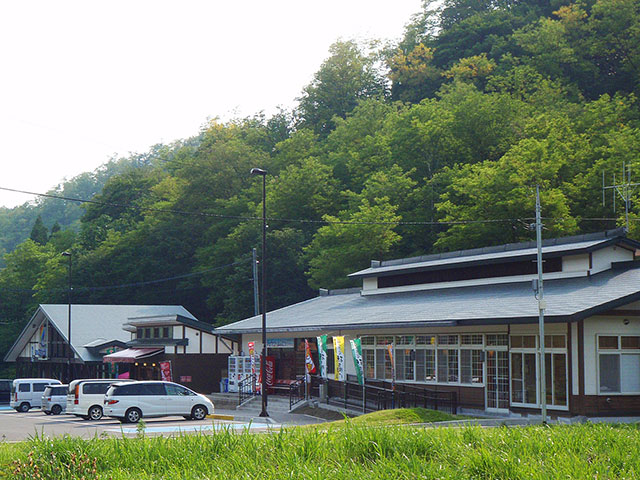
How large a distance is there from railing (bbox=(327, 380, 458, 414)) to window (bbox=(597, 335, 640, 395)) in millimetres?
6307

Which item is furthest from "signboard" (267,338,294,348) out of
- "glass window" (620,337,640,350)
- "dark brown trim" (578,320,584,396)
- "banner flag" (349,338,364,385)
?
"glass window" (620,337,640,350)

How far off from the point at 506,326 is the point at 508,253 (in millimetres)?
5943

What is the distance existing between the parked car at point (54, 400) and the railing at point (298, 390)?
37.8ft

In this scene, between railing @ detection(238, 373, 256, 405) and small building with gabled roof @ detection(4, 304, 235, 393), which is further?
small building with gabled roof @ detection(4, 304, 235, 393)

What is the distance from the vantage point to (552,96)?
6794 centimetres

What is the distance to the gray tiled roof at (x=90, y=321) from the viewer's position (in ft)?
193

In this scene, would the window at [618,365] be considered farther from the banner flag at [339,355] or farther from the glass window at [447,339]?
the banner flag at [339,355]

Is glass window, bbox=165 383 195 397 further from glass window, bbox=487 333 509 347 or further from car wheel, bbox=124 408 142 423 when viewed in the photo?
glass window, bbox=487 333 509 347

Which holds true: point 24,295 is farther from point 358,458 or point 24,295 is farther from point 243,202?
point 358,458

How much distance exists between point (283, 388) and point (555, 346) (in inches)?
692

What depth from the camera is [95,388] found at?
114 ft

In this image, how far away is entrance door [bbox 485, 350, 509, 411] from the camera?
29094 millimetres

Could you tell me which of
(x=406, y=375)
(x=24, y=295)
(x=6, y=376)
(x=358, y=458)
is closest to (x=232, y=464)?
(x=358, y=458)

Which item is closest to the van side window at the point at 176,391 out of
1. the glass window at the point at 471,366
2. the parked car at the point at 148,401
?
the parked car at the point at 148,401
